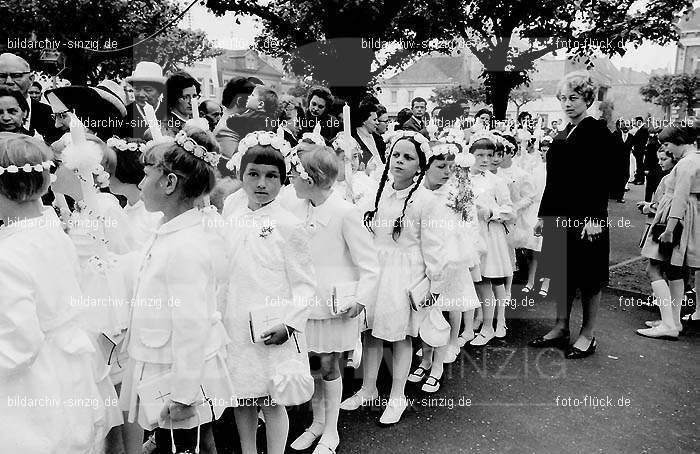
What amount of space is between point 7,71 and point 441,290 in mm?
4077

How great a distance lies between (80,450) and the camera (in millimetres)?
2320

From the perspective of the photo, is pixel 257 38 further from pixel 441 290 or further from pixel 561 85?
pixel 441 290

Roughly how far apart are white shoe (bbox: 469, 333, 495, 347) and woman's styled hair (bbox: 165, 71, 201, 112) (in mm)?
3674

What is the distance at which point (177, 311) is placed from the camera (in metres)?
2.37

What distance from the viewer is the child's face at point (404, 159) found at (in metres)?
4.09

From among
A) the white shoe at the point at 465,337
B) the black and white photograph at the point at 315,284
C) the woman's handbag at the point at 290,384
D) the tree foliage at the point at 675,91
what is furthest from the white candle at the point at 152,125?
the tree foliage at the point at 675,91

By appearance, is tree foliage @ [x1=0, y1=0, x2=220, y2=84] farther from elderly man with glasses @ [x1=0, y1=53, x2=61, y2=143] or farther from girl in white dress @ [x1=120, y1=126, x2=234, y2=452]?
girl in white dress @ [x1=120, y1=126, x2=234, y2=452]

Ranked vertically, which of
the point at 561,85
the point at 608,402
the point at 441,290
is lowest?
the point at 608,402

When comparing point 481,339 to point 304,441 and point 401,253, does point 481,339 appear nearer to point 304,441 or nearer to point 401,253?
point 401,253

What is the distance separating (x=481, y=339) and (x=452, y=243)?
1.84 metres

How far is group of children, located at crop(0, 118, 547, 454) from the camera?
228 centimetres

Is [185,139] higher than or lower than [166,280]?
higher

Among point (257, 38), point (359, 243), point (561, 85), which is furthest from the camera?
point (257, 38)

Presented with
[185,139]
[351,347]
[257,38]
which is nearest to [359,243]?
[351,347]
